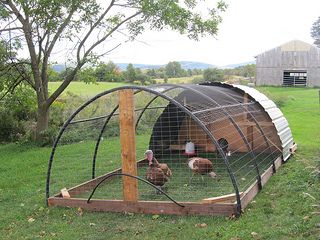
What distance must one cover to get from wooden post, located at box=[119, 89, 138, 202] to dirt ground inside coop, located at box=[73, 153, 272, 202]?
713mm

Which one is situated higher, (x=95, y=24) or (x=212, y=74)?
(x=95, y=24)

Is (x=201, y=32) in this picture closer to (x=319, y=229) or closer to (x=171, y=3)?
(x=171, y=3)

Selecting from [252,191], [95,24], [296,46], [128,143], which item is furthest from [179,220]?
[296,46]

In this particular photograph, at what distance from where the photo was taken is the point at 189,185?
27.1 feet

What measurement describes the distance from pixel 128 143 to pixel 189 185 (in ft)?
6.54

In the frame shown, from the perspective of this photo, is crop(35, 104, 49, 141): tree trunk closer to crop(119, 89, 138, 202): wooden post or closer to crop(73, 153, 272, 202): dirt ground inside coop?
crop(73, 153, 272, 202): dirt ground inside coop

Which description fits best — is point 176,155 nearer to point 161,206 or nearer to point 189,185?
point 189,185

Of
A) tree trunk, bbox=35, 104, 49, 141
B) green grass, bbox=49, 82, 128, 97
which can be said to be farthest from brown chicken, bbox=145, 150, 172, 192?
green grass, bbox=49, 82, 128, 97

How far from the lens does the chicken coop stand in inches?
265

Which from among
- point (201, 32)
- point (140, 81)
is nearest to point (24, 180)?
point (201, 32)

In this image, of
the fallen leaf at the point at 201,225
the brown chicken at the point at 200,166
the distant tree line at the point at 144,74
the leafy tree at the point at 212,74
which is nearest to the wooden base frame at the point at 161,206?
the fallen leaf at the point at 201,225

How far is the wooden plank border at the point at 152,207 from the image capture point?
6305mm

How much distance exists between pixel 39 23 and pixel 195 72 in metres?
16.7

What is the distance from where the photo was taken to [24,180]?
384 inches
